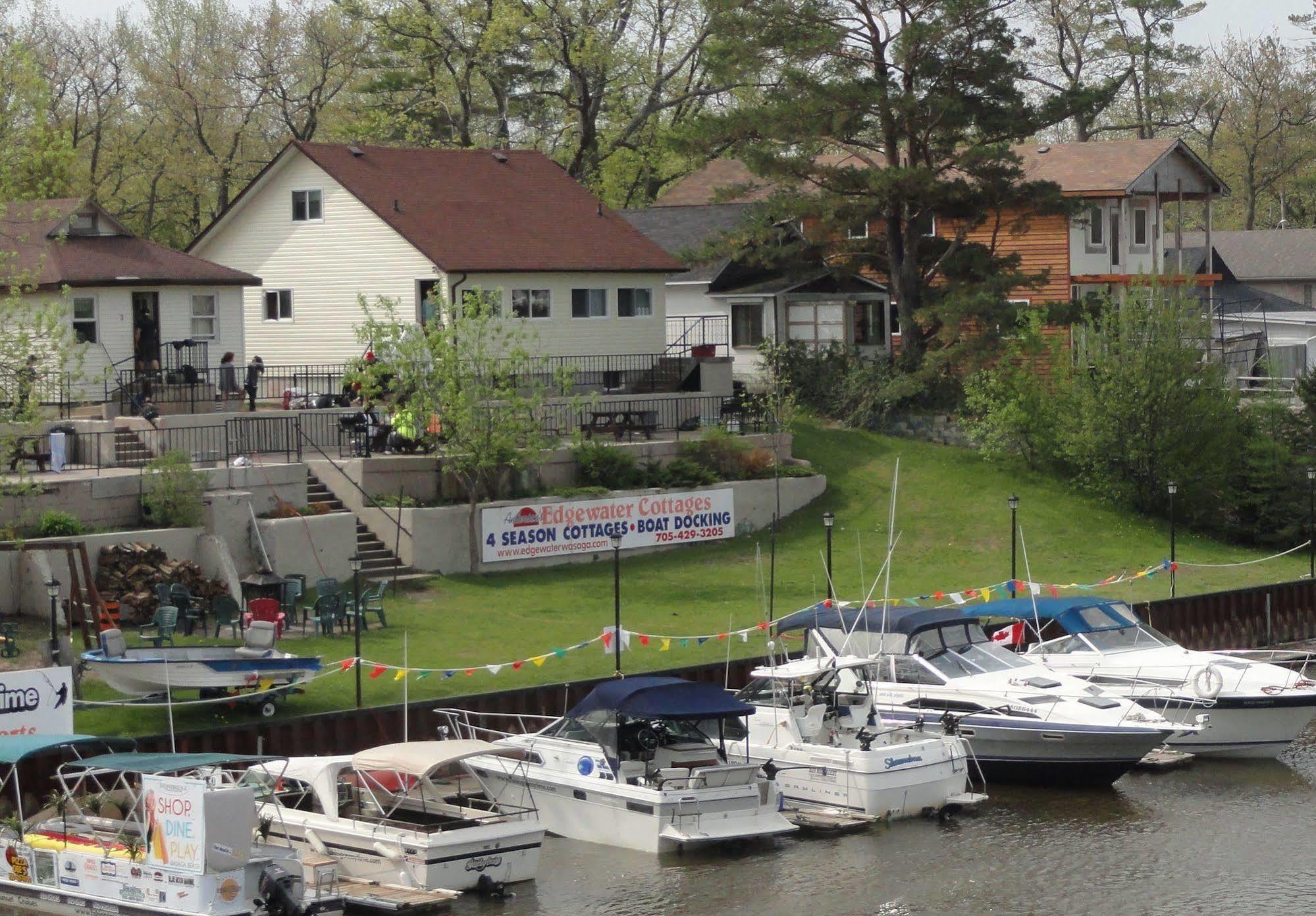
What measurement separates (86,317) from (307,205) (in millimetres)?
11359

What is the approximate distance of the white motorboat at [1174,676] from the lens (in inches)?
1145

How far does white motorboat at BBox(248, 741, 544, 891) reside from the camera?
867 inches

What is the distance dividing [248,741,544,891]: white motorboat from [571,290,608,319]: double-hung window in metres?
28.6

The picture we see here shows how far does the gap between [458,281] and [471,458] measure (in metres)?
11.5

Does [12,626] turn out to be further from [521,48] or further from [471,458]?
[521,48]

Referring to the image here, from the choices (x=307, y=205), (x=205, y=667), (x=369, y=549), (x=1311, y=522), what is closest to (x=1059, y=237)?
(x=1311, y=522)

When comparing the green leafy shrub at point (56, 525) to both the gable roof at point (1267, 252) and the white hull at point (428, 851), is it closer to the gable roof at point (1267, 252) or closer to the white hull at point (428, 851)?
the white hull at point (428, 851)

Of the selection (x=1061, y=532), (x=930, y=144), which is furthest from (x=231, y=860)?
(x=930, y=144)

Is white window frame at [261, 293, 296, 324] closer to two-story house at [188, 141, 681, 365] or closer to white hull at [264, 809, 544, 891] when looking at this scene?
two-story house at [188, 141, 681, 365]

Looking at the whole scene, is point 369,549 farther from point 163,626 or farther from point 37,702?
point 37,702

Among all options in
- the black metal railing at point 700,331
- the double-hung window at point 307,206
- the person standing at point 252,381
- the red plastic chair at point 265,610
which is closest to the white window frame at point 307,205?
the double-hung window at point 307,206

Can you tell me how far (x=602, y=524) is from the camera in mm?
40938

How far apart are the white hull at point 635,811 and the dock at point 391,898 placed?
3.13 m

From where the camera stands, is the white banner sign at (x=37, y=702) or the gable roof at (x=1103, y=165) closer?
the white banner sign at (x=37, y=702)
